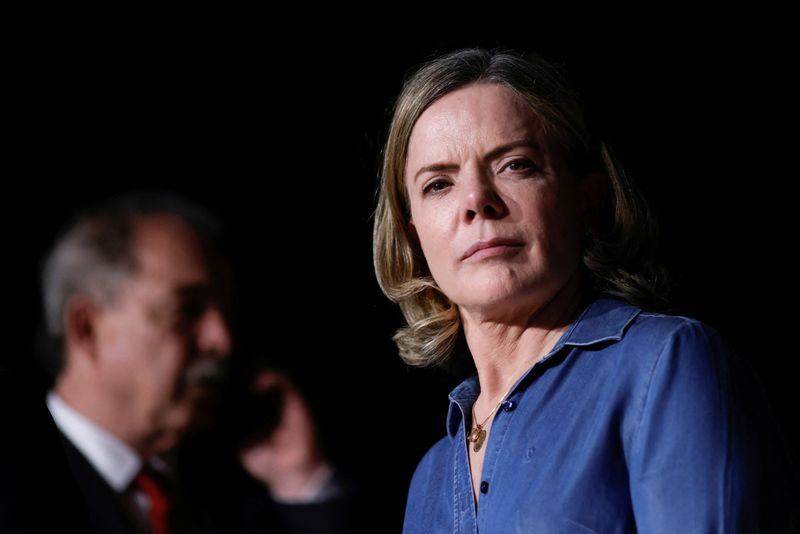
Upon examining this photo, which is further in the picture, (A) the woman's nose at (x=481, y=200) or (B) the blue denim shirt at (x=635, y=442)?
(A) the woman's nose at (x=481, y=200)

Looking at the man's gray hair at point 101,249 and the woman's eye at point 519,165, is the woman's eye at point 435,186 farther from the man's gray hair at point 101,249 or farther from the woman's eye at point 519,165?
the man's gray hair at point 101,249

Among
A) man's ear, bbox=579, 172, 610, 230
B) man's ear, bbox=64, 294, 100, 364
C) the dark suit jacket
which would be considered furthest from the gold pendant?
man's ear, bbox=64, 294, 100, 364

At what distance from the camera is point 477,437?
152 centimetres

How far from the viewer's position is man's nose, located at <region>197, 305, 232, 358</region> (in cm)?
268

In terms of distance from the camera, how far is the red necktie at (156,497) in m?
2.47

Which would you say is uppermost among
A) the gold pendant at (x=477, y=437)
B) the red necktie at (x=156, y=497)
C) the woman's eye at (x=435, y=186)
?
the woman's eye at (x=435, y=186)

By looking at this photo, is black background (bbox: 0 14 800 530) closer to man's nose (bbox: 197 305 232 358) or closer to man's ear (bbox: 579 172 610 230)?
man's nose (bbox: 197 305 232 358)

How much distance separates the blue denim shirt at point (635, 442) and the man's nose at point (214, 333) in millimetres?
1419

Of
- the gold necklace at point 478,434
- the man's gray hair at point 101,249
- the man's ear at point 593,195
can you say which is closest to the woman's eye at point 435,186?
the man's ear at point 593,195

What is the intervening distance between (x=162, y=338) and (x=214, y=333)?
0.20 m

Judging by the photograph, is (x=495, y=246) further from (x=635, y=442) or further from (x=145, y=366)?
(x=145, y=366)

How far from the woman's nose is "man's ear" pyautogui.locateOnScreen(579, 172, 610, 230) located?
20 cm

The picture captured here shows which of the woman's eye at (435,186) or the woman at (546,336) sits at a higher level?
the woman's eye at (435,186)

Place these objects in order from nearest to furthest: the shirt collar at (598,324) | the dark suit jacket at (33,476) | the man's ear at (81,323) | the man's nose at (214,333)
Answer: the dark suit jacket at (33,476)
the shirt collar at (598,324)
the man's ear at (81,323)
the man's nose at (214,333)
